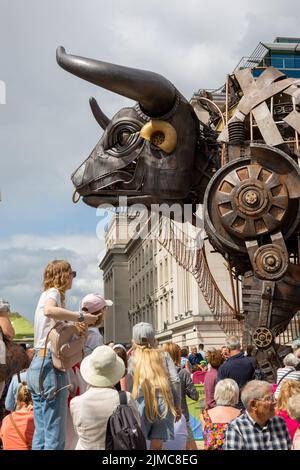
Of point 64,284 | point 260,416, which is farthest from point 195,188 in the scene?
point 260,416

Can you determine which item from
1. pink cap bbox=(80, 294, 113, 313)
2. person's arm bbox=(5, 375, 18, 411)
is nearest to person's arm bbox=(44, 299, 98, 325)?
pink cap bbox=(80, 294, 113, 313)

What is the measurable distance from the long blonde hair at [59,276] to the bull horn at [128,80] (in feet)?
15.8

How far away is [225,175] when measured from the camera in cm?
1071

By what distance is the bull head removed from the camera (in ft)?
35.6

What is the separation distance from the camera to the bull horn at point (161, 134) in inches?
426

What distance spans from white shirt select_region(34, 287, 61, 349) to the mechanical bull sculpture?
5.02 meters

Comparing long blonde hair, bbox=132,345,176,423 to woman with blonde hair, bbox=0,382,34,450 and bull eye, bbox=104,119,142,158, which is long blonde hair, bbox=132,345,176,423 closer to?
woman with blonde hair, bbox=0,382,34,450

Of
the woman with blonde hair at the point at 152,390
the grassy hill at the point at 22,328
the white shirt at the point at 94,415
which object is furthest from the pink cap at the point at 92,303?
the grassy hill at the point at 22,328

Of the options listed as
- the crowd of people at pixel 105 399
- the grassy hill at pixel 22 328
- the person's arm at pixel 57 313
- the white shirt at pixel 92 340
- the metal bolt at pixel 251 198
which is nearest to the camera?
the crowd of people at pixel 105 399

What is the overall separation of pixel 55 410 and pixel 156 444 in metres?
0.95

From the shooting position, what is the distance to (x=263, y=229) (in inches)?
413

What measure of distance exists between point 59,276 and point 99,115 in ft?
19.5

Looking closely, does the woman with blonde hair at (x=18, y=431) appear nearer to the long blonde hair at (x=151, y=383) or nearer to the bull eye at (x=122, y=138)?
the long blonde hair at (x=151, y=383)
